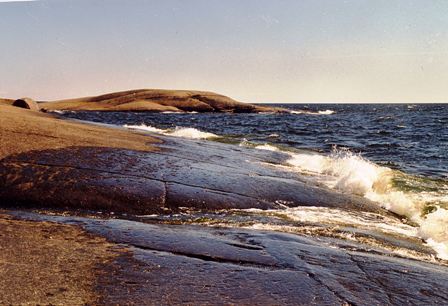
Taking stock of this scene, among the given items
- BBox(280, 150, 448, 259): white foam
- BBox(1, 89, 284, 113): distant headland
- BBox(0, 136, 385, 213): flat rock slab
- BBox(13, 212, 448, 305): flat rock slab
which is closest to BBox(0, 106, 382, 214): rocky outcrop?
BBox(0, 136, 385, 213): flat rock slab

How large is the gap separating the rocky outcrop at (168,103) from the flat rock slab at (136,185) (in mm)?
64080

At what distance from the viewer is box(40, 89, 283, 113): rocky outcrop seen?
73.1 m

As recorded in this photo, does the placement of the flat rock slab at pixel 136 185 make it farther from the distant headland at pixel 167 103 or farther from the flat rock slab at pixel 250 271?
the distant headland at pixel 167 103

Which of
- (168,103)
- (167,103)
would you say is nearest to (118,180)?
(167,103)

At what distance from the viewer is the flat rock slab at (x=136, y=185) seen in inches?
218

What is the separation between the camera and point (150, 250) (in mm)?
3682

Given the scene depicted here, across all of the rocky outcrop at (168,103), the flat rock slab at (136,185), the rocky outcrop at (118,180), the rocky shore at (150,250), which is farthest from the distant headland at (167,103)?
the rocky shore at (150,250)

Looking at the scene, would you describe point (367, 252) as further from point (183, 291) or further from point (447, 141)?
point (447, 141)

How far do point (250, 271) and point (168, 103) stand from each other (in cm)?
7479

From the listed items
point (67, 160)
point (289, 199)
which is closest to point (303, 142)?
point (289, 199)

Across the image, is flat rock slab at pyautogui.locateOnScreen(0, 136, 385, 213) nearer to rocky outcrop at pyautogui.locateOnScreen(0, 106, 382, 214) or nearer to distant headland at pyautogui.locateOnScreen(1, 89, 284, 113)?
rocky outcrop at pyautogui.locateOnScreen(0, 106, 382, 214)

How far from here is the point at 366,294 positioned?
3.23m

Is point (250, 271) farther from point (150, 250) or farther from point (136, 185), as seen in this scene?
point (136, 185)

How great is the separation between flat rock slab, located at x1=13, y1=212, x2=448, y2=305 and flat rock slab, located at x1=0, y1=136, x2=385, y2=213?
3.17 ft
